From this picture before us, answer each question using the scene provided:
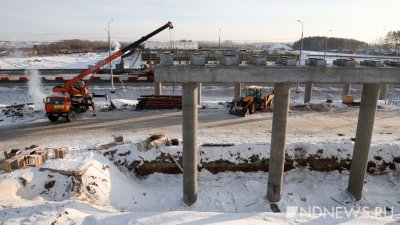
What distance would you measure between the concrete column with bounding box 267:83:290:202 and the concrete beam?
800 mm

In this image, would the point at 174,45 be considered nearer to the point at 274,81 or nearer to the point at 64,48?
the point at 274,81

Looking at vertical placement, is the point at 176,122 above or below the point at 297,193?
above

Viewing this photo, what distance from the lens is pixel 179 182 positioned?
1838 centimetres

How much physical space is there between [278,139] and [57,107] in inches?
669

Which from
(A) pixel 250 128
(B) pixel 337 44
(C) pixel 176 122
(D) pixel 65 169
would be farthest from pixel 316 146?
(B) pixel 337 44

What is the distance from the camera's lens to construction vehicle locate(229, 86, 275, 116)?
88.9 feet

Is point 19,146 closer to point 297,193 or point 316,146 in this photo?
point 297,193

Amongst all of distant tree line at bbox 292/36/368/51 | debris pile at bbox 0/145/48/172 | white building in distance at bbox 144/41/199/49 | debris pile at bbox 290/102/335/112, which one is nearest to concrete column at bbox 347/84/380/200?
debris pile at bbox 290/102/335/112

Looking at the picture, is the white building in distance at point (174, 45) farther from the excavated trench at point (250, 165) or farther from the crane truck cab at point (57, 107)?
the excavated trench at point (250, 165)

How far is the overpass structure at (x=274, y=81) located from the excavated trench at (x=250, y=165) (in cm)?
254

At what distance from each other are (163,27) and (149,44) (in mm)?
35948

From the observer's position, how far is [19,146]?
2023cm

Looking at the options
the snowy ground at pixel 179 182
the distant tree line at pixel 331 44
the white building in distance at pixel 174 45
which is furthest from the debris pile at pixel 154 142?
the distant tree line at pixel 331 44

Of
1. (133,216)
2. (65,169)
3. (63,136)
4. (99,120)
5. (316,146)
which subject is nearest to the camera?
(133,216)
